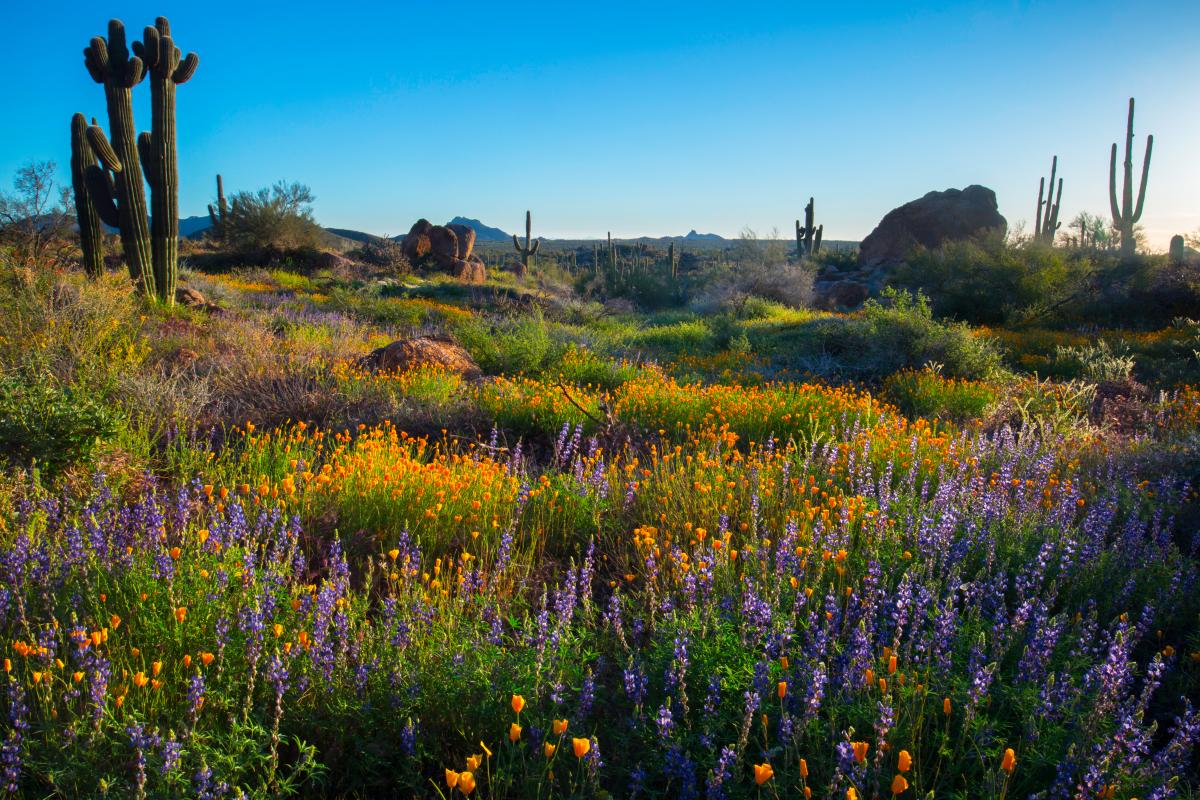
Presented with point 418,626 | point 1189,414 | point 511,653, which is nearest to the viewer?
point 511,653

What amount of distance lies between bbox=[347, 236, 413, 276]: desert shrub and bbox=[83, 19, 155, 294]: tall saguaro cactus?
1705 centimetres

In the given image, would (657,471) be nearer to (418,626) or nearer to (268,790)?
(418,626)

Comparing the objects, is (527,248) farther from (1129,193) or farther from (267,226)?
(1129,193)

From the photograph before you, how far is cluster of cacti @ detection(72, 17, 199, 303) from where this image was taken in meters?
13.7

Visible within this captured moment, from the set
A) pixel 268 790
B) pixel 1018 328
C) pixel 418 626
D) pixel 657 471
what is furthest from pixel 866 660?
pixel 1018 328

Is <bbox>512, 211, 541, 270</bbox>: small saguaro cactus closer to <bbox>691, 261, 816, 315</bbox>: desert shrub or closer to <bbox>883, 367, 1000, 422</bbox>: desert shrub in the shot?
<bbox>691, 261, 816, 315</bbox>: desert shrub

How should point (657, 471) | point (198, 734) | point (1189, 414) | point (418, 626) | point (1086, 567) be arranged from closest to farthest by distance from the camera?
point (198, 734), point (418, 626), point (1086, 567), point (657, 471), point (1189, 414)

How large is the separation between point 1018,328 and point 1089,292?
2.85 m

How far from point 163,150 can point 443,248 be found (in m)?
21.7

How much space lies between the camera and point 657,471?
4961mm

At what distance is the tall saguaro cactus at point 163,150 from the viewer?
1371 cm

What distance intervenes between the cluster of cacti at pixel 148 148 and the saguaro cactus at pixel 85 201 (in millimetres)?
563

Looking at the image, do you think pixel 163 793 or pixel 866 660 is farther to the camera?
pixel 866 660

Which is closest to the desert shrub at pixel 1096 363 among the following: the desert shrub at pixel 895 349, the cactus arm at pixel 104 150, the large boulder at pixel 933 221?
the desert shrub at pixel 895 349
